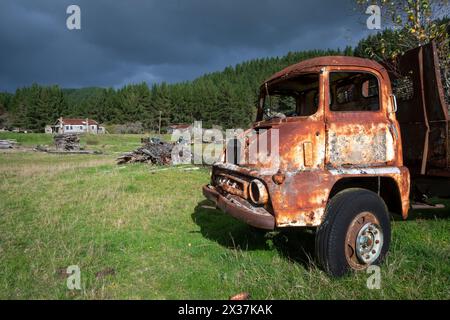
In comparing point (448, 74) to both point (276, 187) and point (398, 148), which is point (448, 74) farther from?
point (276, 187)

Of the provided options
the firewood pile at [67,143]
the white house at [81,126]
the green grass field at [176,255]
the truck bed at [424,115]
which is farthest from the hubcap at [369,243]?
the white house at [81,126]

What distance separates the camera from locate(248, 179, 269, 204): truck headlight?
3596mm

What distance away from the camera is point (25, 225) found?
19.1ft

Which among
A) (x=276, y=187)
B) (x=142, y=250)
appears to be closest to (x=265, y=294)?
(x=276, y=187)

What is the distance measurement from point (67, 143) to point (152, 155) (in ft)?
55.5

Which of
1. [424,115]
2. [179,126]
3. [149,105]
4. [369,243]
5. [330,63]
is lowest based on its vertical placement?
[369,243]

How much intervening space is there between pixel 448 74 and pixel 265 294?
19.8 ft

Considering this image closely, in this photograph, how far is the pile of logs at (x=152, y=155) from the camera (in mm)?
16875

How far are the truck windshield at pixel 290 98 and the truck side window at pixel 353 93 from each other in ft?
1.10

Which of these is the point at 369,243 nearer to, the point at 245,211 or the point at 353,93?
the point at 245,211

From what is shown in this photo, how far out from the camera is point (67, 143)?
29.6 meters

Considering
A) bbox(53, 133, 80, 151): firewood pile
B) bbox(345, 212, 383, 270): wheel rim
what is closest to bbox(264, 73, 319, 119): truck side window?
bbox(345, 212, 383, 270): wheel rim

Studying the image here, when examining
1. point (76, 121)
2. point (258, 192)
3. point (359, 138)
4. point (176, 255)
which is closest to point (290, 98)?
point (359, 138)

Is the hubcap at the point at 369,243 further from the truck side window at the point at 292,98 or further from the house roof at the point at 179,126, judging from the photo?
the house roof at the point at 179,126
